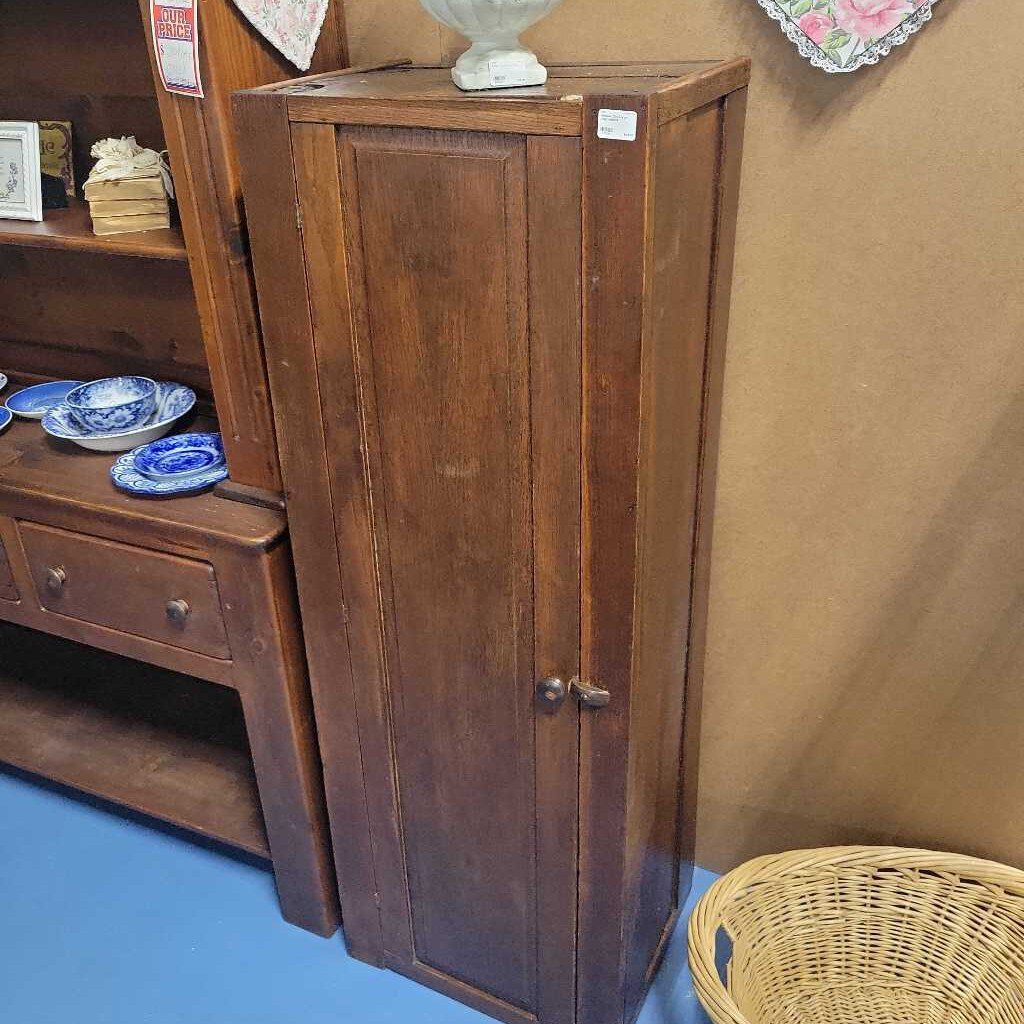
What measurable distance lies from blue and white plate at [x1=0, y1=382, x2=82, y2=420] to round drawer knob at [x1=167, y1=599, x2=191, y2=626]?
49 cm

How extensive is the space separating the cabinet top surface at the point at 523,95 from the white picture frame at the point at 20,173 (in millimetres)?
665

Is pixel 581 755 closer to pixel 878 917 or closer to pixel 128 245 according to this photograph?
pixel 878 917

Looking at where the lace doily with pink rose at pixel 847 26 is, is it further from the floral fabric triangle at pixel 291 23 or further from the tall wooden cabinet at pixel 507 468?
the floral fabric triangle at pixel 291 23

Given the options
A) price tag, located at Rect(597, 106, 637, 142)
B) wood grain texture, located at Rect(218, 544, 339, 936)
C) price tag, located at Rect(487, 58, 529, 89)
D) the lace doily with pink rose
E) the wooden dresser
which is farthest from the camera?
wood grain texture, located at Rect(218, 544, 339, 936)

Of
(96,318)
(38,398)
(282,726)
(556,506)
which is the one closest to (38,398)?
(38,398)

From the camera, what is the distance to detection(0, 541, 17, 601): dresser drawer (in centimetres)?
166

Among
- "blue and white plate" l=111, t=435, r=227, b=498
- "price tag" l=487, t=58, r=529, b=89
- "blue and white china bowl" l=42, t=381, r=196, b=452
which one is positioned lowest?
"blue and white plate" l=111, t=435, r=227, b=498

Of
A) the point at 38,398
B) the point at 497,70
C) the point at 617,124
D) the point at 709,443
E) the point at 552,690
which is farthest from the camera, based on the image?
the point at 38,398

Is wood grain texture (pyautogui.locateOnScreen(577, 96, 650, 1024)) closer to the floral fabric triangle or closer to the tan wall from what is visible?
the tan wall

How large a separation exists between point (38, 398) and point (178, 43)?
0.88 meters

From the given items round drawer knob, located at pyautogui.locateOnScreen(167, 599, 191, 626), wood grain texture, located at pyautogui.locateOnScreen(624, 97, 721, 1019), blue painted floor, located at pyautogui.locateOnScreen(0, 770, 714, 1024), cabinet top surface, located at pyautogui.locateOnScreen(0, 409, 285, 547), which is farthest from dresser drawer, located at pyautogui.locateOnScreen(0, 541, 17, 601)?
wood grain texture, located at pyautogui.locateOnScreen(624, 97, 721, 1019)

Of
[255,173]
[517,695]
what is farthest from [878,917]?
[255,173]

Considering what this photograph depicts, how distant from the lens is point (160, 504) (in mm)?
1479

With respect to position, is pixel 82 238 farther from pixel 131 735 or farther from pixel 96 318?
pixel 131 735
